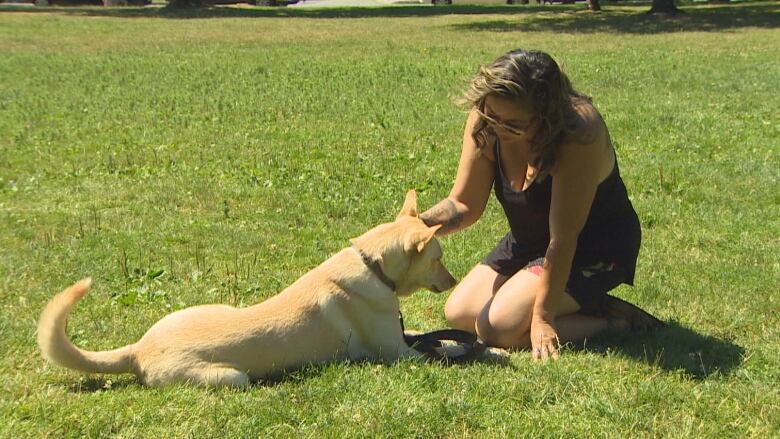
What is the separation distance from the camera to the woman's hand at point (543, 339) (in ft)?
14.7

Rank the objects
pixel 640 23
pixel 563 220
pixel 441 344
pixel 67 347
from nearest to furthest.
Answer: pixel 67 347 < pixel 563 220 < pixel 441 344 < pixel 640 23

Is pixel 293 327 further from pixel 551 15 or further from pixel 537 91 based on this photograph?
pixel 551 15

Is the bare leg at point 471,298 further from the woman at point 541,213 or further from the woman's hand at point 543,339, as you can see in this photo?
the woman's hand at point 543,339

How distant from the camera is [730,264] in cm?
584

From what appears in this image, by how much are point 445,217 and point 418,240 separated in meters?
0.69

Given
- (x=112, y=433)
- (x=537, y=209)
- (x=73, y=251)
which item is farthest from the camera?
(x=73, y=251)

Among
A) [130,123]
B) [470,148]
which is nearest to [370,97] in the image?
[130,123]

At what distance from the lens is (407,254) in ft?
13.8

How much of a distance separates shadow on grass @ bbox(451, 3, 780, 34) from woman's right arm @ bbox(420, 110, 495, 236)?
69.1 ft

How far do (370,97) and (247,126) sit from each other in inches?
101

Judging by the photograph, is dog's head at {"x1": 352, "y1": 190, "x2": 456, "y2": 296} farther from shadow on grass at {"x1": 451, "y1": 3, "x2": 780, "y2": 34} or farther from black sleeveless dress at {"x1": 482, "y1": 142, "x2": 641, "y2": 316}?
shadow on grass at {"x1": 451, "y1": 3, "x2": 780, "y2": 34}

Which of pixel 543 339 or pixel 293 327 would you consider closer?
pixel 293 327

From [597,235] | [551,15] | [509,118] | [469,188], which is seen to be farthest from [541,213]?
[551,15]

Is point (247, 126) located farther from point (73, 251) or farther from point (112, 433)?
point (112, 433)
